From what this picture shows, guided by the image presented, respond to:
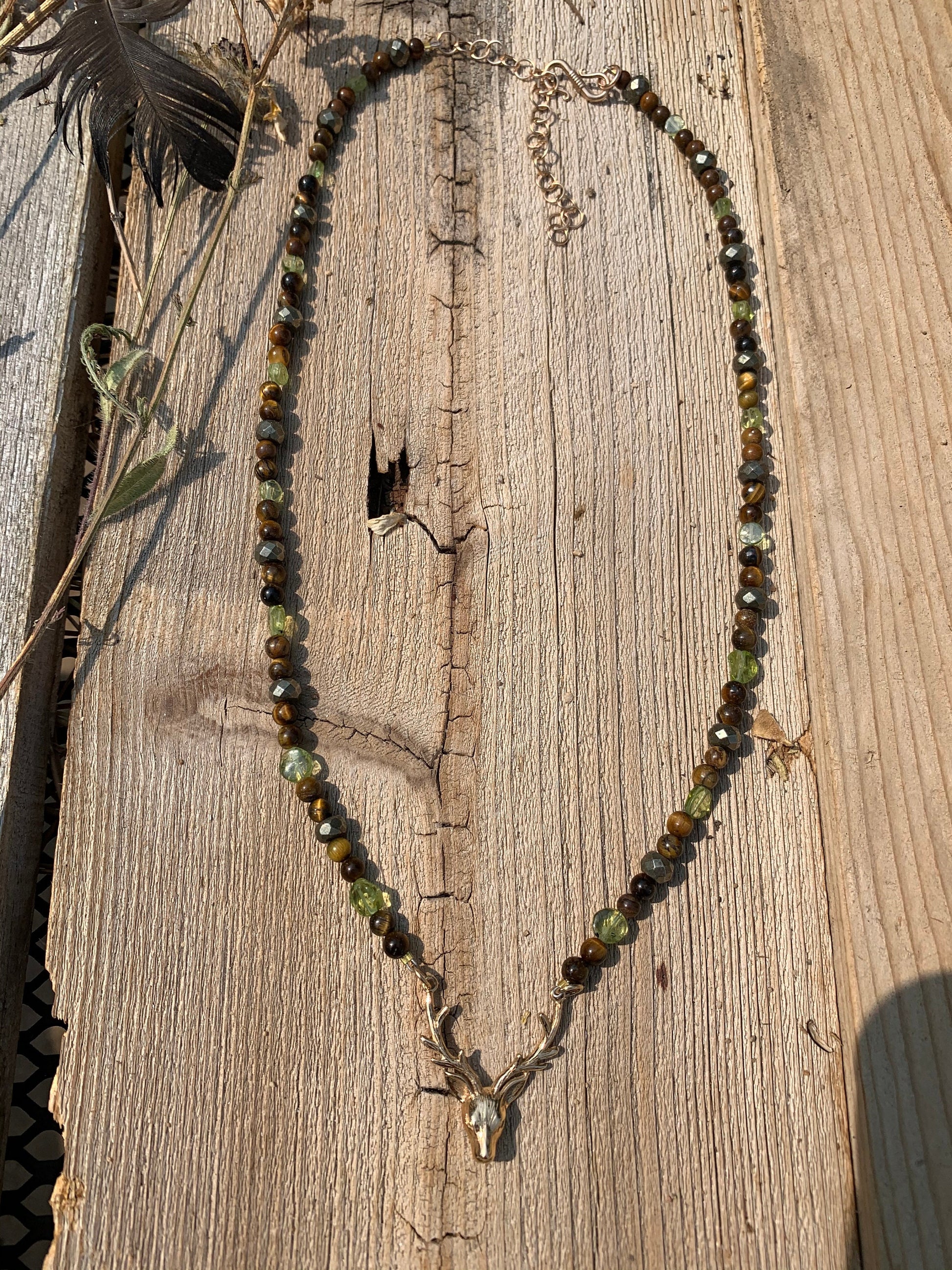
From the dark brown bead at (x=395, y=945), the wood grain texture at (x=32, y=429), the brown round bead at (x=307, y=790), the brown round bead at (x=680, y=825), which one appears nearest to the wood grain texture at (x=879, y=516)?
the brown round bead at (x=680, y=825)

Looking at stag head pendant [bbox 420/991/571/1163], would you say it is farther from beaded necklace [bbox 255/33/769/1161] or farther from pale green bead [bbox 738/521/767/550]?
pale green bead [bbox 738/521/767/550]

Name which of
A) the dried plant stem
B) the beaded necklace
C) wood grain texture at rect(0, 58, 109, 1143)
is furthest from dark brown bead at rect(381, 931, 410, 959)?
the dried plant stem

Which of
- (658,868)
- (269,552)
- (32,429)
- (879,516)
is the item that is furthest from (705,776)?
(32,429)

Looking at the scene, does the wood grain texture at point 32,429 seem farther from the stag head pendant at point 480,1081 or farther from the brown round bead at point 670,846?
the brown round bead at point 670,846

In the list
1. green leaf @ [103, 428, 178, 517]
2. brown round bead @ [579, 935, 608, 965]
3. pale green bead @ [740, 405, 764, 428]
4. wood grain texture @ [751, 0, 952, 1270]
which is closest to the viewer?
wood grain texture @ [751, 0, 952, 1270]

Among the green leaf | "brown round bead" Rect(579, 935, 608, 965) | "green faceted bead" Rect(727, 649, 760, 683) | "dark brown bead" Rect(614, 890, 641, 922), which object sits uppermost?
the green leaf

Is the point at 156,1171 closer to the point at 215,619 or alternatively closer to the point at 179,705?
the point at 179,705

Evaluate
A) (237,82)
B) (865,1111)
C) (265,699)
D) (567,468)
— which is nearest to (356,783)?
(265,699)
